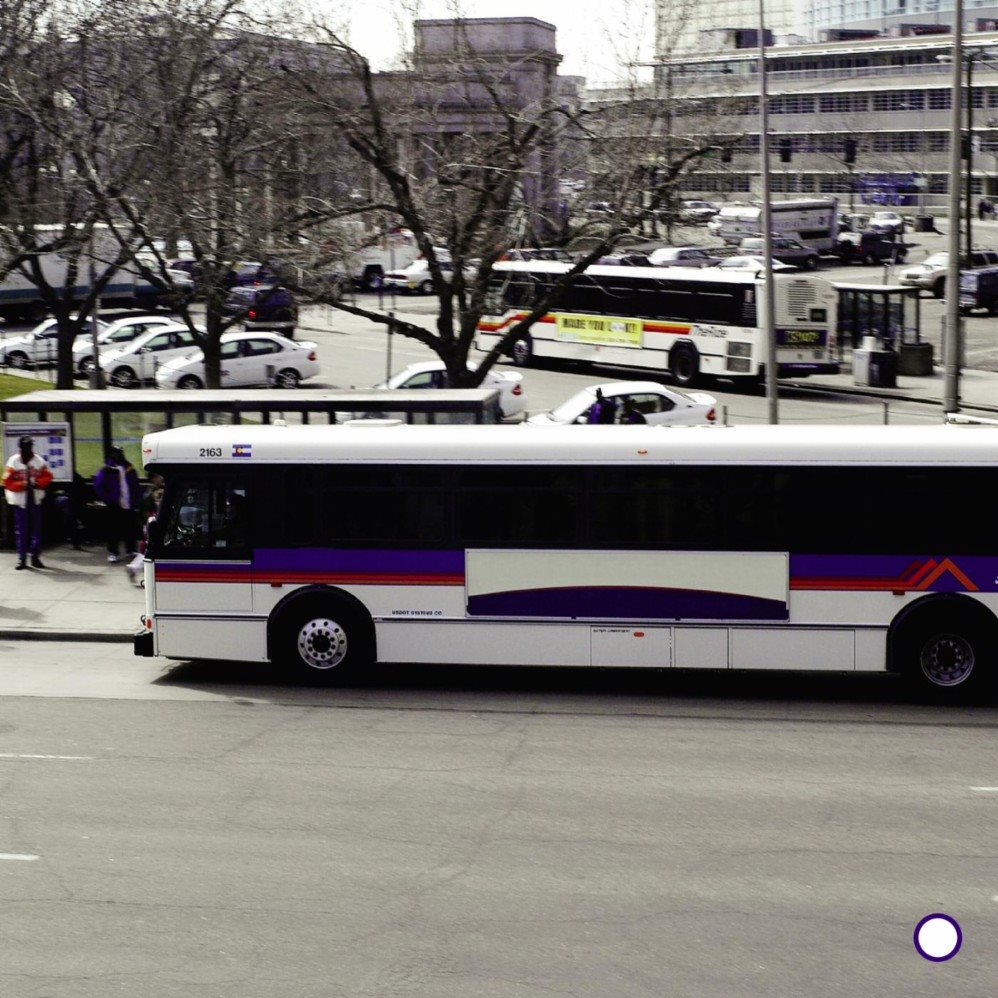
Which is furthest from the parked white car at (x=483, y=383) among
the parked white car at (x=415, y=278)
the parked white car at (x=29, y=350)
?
the parked white car at (x=415, y=278)

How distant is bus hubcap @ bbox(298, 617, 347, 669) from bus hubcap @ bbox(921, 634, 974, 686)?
5245mm

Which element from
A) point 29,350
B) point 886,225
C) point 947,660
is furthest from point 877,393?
point 886,225

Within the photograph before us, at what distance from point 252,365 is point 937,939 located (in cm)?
3157

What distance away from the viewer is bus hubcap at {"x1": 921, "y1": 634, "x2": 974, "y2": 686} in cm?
1359

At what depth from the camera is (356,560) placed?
14.3 meters

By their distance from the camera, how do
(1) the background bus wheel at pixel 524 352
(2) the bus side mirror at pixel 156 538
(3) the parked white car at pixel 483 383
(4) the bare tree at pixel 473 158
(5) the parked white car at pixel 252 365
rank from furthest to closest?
(1) the background bus wheel at pixel 524 352
(5) the parked white car at pixel 252 365
(3) the parked white car at pixel 483 383
(4) the bare tree at pixel 473 158
(2) the bus side mirror at pixel 156 538

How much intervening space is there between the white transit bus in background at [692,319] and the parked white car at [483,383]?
10.6 ft

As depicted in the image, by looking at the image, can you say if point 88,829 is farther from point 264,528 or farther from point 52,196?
point 52,196

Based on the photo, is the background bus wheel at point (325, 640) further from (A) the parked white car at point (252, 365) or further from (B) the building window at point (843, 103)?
(B) the building window at point (843, 103)

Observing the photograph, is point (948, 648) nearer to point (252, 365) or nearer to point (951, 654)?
point (951, 654)

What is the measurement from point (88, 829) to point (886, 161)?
110725mm

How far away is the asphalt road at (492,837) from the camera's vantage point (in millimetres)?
7746

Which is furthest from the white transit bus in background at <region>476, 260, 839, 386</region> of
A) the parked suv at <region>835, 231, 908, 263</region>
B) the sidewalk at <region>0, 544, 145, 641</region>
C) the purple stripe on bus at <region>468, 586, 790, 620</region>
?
the parked suv at <region>835, 231, 908, 263</region>

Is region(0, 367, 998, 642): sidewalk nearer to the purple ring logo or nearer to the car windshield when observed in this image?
the car windshield
